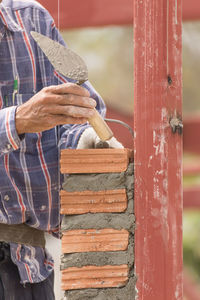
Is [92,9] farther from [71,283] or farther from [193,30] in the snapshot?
[71,283]

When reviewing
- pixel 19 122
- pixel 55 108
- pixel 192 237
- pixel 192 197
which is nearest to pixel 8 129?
→ pixel 19 122

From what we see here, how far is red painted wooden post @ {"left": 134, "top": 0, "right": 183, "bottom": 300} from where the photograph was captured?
69.7 inches

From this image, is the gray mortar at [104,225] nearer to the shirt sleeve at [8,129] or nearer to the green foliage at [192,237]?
the shirt sleeve at [8,129]

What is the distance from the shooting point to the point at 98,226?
5.99 feet

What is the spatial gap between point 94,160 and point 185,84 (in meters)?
5.99

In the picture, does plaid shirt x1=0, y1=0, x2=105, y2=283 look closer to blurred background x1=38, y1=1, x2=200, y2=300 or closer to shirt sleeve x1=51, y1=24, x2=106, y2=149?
shirt sleeve x1=51, y1=24, x2=106, y2=149

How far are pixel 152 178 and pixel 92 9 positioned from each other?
2540 millimetres

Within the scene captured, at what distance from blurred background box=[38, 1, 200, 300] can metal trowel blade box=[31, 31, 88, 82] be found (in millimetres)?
3151

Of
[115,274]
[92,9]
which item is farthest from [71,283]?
[92,9]

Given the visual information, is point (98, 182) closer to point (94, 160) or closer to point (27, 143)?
point (94, 160)

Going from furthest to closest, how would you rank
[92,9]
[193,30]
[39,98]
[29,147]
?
[193,30] < [92,9] < [29,147] < [39,98]

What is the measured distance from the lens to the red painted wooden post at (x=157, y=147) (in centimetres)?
177

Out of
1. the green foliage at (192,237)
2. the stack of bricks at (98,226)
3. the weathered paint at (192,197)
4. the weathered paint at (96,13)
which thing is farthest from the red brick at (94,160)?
the green foliage at (192,237)

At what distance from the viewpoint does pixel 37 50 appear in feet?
6.91
